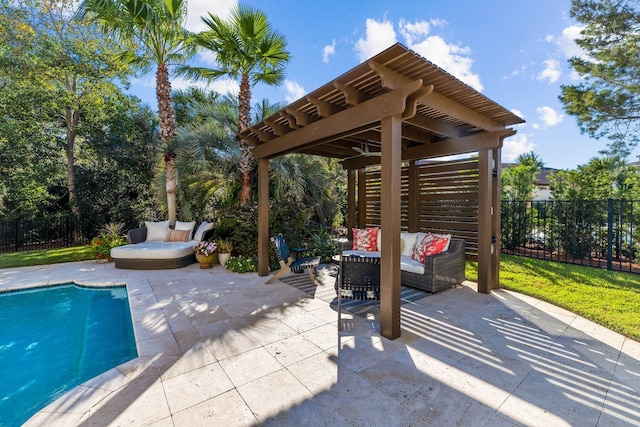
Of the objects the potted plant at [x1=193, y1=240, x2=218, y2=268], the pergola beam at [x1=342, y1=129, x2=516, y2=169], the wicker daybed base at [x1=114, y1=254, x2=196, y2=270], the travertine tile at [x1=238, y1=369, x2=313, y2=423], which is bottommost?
the travertine tile at [x1=238, y1=369, x2=313, y2=423]

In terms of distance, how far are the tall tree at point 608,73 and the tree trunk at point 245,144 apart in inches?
331

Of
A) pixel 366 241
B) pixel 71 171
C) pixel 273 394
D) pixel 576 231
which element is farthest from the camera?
pixel 71 171

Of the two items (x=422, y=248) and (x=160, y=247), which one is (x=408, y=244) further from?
(x=160, y=247)

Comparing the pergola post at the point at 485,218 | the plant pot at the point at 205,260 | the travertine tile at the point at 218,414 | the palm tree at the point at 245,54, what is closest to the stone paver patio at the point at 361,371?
the travertine tile at the point at 218,414

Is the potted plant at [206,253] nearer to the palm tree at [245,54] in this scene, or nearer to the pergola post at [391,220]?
the palm tree at [245,54]

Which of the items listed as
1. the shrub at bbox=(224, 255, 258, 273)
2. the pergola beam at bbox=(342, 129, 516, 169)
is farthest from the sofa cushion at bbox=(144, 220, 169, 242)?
the pergola beam at bbox=(342, 129, 516, 169)

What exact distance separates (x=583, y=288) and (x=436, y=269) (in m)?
2.57

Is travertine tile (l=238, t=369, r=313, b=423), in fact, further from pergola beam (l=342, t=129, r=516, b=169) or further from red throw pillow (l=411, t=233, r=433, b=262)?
pergola beam (l=342, t=129, r=516, b=169)

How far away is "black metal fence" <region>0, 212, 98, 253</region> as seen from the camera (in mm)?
10258

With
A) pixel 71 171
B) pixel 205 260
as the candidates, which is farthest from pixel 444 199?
pixel 71 171

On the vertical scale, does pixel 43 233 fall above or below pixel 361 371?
above

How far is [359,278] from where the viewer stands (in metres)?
3.68

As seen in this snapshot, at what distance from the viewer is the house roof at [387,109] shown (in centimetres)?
300

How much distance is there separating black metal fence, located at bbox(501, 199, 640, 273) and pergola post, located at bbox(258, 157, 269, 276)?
670 centimetres
